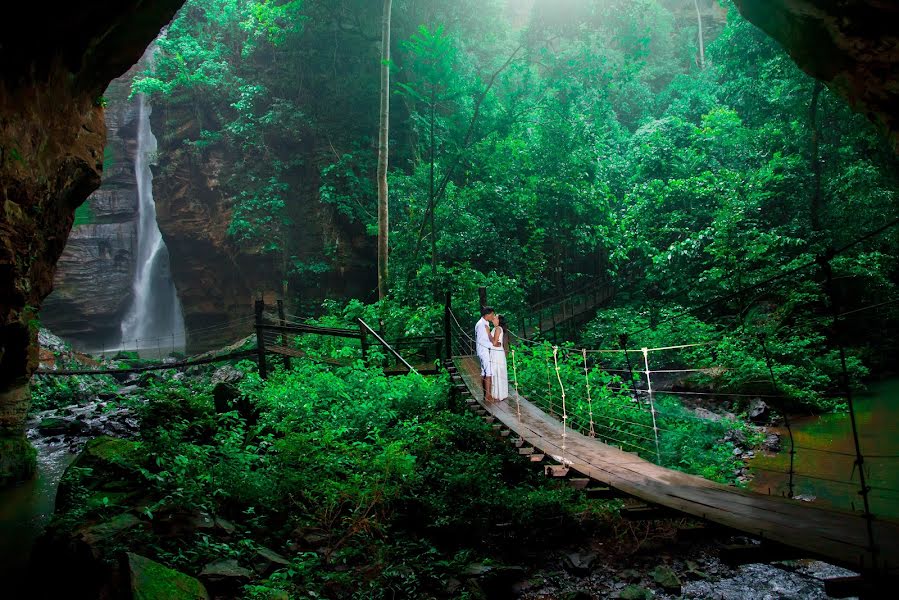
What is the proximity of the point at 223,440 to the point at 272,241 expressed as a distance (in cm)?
1262

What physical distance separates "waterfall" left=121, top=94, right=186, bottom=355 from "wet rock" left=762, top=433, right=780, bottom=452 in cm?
1973

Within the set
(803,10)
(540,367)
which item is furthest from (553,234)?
(803,10)

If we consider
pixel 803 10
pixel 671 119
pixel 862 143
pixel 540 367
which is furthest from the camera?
pixel 671 119

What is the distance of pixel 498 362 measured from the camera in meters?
7.77

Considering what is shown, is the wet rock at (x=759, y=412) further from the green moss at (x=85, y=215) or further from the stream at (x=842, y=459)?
the green moss at (x=85, y=215)

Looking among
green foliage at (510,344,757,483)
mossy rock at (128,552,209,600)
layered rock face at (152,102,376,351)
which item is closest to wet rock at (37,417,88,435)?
layered rock face at (152,102,376,351)

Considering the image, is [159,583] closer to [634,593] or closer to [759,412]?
[634,593]

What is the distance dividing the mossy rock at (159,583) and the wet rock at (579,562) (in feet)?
9.88

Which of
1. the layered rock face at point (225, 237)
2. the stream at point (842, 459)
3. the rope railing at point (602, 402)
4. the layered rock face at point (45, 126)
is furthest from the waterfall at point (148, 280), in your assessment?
the stream at point (842, 459)

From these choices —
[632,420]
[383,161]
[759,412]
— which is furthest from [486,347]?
[383,161]

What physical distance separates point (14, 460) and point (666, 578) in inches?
346

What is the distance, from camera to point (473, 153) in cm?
1591

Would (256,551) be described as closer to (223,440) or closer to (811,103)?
(223,440)

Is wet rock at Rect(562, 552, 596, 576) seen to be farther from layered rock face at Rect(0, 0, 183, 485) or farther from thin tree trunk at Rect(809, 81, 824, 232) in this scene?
thin tree trunk at Rect(809, 81, 824, 232)
